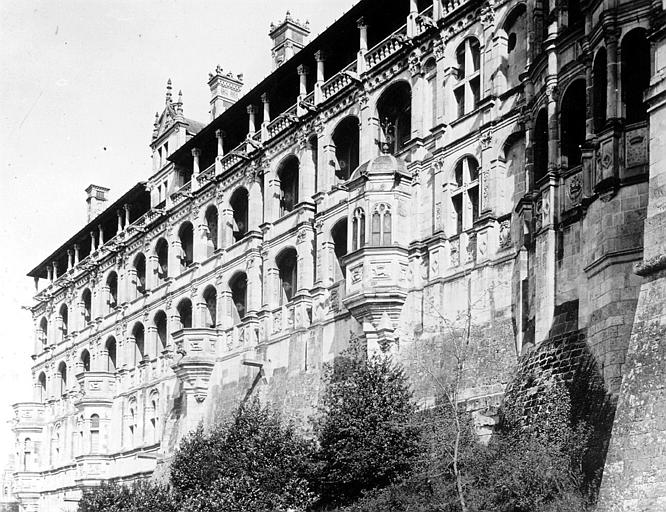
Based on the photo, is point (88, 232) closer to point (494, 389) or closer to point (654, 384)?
point (494, 389)

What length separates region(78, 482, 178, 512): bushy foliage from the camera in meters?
35.6

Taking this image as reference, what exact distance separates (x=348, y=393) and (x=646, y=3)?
12919 millimetres

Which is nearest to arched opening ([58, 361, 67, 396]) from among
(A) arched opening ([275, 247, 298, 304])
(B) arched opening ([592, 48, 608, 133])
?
(A) arched opening ([275, 247, 298, 304])

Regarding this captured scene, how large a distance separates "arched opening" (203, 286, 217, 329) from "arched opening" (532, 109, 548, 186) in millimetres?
23374

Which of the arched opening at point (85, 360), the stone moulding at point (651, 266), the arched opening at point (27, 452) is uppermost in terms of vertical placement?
the stone moulding at point (651, 266)

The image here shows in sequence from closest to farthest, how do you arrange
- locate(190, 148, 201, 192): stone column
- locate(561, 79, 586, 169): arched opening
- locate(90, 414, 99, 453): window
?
locate(561, 79, 586, 169): arched opening < locate(190, 148, 201, 192): stone column < locate(90, 414, 99, 453): window

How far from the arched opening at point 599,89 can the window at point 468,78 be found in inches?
347

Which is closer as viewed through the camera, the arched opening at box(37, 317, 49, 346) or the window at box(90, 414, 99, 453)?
the window at box(90, 414, 99, 453)

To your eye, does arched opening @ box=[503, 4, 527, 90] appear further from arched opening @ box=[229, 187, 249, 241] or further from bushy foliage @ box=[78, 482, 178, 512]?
arched opening @ box=[229, 187, 249, 241]

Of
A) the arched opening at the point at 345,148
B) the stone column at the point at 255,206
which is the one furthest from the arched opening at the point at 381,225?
the stone column at the point at 255,206

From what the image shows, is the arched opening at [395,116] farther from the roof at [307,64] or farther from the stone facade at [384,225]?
the roof at [307,64]

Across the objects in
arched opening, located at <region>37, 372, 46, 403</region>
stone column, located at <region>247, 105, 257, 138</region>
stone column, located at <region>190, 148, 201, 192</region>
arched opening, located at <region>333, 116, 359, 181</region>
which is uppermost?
stone column, located at <region>247, 105, 257, 138</region>

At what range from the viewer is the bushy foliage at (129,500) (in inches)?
1400

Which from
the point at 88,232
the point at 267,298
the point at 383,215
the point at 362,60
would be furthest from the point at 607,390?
the point at 88,232
